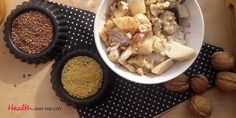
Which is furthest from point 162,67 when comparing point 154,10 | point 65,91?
point 65,91

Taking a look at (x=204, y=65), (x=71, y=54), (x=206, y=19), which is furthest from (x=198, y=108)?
(x=71, y=54)

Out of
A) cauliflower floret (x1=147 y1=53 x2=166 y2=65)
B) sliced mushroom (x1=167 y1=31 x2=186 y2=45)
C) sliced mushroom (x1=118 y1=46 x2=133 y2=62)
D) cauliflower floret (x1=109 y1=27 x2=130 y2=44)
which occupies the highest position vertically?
cauliflower floret (x1=109 y1=27 x2=130 y2=44)

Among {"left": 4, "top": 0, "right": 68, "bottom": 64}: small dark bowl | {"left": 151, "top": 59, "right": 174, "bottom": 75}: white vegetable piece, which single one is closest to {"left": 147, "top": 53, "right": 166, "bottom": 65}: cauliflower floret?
{"left": 151, "top": 59, "right": 174, "bottom": 75}: white vegetable piece

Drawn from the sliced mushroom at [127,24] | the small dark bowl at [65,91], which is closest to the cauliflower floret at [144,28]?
the sliced mushroom at [127,24]

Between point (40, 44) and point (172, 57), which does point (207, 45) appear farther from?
point (40, 44)

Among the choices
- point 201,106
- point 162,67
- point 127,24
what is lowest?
point 201,106

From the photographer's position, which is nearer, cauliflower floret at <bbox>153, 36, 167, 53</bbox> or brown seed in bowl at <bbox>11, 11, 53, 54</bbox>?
cauliflower floret at <bbox>153, 36, 167, 53</bbox>

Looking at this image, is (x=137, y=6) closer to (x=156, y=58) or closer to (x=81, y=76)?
(x=156, y=58)

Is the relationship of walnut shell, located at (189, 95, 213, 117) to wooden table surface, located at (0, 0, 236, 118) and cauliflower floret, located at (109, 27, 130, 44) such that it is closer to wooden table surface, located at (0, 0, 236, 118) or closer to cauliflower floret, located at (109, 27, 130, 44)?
wooden table surface, located at (0, 0, 236, 118)
